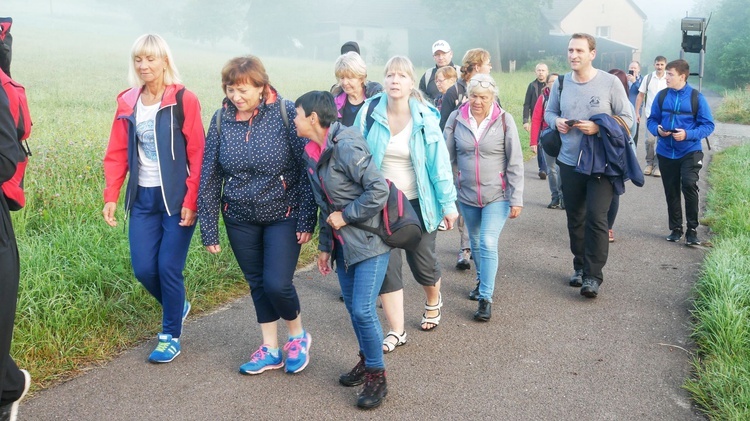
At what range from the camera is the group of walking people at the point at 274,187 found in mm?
3852

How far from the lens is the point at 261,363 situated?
432 cm

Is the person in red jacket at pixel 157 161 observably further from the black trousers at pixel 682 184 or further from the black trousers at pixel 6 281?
the black trousers at pixel 682 184

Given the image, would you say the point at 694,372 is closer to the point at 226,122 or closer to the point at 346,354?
the point at 346,354

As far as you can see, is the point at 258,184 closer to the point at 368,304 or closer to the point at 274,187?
the point at 274,187

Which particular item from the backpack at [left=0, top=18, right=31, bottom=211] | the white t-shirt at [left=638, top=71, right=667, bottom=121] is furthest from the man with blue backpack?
the backpack at [left=0, top=18, right=31, bottom=211]

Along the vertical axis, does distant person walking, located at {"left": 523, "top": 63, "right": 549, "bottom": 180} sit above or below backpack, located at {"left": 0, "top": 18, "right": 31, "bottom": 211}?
below

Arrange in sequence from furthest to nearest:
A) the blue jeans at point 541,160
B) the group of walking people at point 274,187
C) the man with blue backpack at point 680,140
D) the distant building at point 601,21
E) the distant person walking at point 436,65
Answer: the distant building at point 601,21 < the blue jeans at point 541,160 < the distant person walking at point 436,65 < the man with blue backpack at point 680,140 < the group of walking people at point 274,187

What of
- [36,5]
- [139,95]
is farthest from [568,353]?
[36,5]

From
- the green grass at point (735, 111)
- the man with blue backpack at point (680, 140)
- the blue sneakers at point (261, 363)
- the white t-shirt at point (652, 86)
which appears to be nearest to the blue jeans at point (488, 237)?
the blue sneakers at point (261, 363)

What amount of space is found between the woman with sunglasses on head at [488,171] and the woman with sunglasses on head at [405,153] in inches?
29.8

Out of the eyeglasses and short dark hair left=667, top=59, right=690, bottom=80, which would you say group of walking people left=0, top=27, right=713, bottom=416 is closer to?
the eyeglasses

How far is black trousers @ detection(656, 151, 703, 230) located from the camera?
7543mm

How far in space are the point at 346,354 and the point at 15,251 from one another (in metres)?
2.18

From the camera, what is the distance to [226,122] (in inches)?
159
